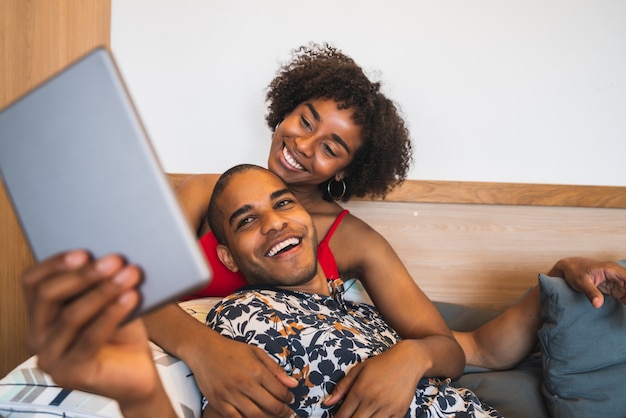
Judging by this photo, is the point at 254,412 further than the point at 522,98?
No

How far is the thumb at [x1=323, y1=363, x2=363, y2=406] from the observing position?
98 cm

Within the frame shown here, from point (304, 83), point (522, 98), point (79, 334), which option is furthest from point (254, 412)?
point (522, 98)

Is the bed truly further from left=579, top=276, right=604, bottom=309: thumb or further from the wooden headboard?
left=579, top=276, right=604, bottom=309: thumb

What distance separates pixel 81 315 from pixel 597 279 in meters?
1.17

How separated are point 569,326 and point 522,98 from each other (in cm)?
82

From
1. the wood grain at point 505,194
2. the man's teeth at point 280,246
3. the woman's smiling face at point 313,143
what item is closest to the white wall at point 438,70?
the wood grain at point 505,194

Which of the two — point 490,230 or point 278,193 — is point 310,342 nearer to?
point 278,193

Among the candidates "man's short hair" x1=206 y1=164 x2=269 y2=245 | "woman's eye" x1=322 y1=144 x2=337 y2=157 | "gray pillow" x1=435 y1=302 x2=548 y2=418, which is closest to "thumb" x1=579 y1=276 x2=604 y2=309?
"gray pillow" x1=435 y1=302 x2=548 y2=418

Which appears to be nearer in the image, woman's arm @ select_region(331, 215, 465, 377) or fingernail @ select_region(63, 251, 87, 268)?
fingernail @ select_region(63, 251, 87, 268)

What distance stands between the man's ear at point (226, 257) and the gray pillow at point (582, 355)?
73 cm

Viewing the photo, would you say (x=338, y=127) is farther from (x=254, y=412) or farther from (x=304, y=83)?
(x=254, y=412)

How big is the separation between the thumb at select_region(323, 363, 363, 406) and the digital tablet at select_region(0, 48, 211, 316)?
23.1 inches

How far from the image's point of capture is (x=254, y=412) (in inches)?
36.8

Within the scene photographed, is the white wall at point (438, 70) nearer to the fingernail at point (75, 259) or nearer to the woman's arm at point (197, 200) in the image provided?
the woman's arm at point (197, 200)
